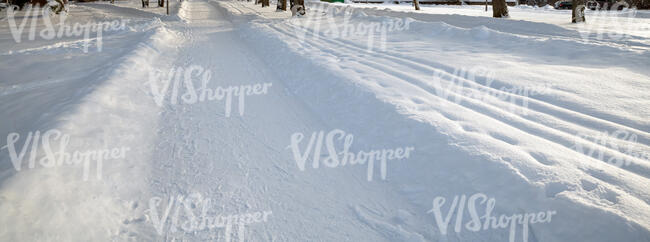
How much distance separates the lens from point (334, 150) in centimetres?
397

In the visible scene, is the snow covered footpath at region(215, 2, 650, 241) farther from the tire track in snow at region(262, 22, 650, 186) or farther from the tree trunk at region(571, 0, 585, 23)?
the tree trunk at region(571, 0, 585, 23)

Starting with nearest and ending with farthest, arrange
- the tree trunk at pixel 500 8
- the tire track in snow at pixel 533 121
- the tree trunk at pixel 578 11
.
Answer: the tire track in snow at pixel 533 121 → the tree trunk at pixel 578 11 → the tree trunk at pixel 500 8

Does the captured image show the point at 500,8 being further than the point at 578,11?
Yes

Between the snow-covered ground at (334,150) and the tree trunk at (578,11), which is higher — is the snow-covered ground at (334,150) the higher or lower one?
the lower one

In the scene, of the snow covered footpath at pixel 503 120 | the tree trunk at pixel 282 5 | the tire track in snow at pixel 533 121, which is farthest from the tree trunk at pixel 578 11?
the tree trunk at pixel 282 5

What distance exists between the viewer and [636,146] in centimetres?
348

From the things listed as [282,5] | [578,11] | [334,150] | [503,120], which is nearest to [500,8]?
[578,11]

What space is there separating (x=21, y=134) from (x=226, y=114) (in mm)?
2260

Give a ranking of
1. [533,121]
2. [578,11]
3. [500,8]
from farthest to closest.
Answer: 1. [500,8]
2. [578,11]
3. [533,121]

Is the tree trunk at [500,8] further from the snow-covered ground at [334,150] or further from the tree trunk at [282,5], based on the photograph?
the tree trunk at [282,5]

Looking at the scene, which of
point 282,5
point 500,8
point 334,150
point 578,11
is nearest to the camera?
point 334,150

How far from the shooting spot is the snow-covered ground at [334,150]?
2.64 meters

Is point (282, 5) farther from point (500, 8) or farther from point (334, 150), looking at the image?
point (334, 150)

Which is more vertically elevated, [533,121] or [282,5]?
[282,5]
